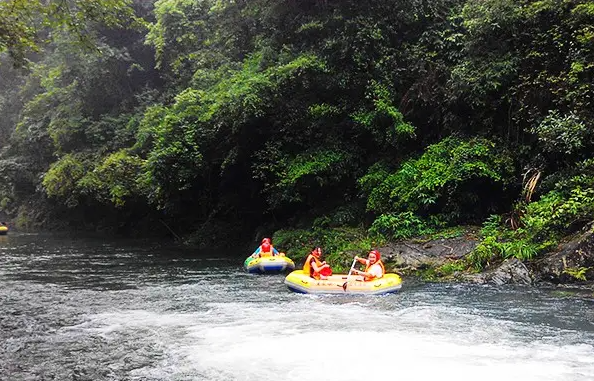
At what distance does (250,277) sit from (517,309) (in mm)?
6375

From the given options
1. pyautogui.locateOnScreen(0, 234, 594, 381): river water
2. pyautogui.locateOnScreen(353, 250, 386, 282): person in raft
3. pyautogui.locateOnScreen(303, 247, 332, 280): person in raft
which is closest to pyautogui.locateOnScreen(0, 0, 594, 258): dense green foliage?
pyautogui.locateOnScreen(353, 250, 386, 282): person in raft

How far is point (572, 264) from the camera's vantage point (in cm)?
1028

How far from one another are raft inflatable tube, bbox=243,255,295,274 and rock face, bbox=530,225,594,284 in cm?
584

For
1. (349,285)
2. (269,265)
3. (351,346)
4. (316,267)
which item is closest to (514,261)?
(349,285)

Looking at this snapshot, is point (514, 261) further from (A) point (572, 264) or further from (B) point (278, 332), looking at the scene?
(B) point (278, 332)

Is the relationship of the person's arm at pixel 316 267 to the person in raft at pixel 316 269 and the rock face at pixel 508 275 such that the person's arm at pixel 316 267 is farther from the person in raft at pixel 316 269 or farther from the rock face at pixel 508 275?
the rock face at pixel 508 275

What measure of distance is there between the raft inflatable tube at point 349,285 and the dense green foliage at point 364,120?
7.53ft

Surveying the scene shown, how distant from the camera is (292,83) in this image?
626 inches

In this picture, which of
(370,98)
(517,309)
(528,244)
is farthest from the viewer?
(370,98)

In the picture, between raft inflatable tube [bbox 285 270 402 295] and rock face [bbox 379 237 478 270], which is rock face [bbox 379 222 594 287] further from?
raft inflatable tube [bbox 285 270 402 295]

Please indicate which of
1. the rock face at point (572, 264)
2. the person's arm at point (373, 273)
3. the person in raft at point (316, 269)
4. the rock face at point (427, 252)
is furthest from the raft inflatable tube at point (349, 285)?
the rock face at point (572, 264)

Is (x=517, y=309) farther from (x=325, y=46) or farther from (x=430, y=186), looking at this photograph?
(x=325, y=46)

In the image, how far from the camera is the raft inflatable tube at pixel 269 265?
44.3ft

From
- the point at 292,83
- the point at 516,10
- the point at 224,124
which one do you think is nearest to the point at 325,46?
the point at 292,83
